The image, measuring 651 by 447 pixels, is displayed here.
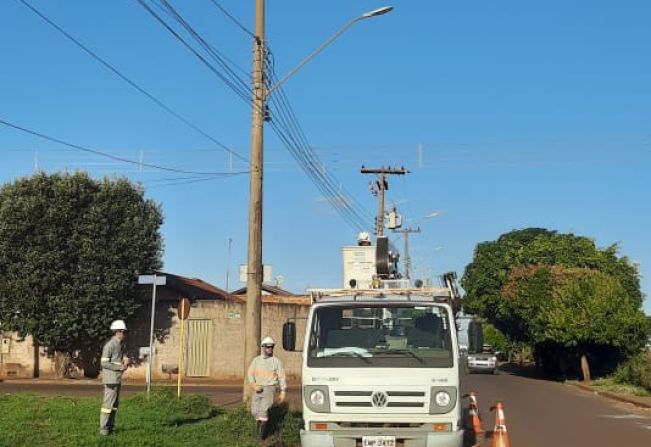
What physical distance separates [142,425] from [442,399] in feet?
17.8

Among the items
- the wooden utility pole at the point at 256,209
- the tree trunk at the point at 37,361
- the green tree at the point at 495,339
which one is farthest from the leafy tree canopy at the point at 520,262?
the wooden utility pole at the point at 256,209

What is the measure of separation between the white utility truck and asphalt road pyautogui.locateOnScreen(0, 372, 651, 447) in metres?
4.23

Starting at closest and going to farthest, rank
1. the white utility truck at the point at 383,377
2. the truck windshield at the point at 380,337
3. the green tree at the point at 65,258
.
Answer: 1. the white utility truck at the point at 383,377
2. the truck windshield at the point at 380,337
3. the green tree at the point at 65,258

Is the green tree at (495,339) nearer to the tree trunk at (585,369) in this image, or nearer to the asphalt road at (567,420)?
the tree trunk at (585,369)

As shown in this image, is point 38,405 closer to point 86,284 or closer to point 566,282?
point 86,284

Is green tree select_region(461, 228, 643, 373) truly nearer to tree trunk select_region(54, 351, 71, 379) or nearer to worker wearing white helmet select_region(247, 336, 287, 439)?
tree trunk select_region(54, 351, 71, 379)

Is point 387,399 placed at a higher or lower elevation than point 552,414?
higher

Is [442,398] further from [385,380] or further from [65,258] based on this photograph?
[65,258]

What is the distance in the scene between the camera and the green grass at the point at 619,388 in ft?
80.5

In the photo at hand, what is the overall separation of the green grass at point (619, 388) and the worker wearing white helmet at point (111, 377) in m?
18.7

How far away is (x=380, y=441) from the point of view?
28.0 feet

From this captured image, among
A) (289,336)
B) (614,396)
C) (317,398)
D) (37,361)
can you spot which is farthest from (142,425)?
(37,361)

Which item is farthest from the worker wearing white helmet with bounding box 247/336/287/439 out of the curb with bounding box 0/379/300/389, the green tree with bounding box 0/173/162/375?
the green tree with bounding box 0/173/162/375

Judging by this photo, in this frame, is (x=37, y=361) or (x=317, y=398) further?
(x=37, y=361)
